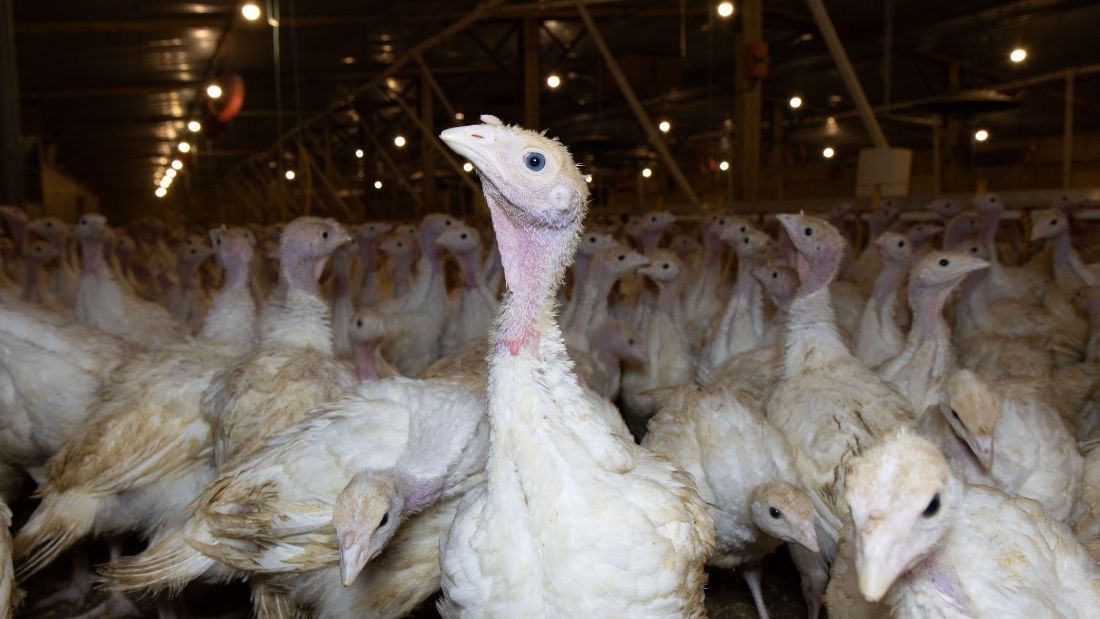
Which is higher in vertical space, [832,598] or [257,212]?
[257,212]

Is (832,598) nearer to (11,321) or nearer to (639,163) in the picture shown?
(11,321)

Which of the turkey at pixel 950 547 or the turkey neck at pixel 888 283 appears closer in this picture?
the turkey at pixel 950 547

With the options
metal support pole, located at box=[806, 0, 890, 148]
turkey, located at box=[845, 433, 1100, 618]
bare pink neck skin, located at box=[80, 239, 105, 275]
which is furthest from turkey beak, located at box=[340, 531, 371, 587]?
metal support pole, located at box=[806, 0, 890, 148]

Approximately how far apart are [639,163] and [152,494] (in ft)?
43.8

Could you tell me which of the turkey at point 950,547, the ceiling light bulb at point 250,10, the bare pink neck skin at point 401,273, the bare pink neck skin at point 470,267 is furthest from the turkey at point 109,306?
the turkey at point 950,547

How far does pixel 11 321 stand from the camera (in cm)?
427

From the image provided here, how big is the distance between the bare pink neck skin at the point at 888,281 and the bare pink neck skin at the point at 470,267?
280cm

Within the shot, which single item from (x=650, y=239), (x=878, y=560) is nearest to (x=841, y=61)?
(x=650, y=239)

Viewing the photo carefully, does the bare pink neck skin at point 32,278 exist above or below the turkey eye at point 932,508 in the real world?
above

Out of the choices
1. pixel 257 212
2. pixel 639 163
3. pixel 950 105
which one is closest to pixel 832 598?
pixel 950 105

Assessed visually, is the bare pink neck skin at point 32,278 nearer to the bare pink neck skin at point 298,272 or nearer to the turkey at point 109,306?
the turkey at point 109,306

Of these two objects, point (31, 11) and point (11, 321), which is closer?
point (11, 321)

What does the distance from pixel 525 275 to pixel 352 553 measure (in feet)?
2.85

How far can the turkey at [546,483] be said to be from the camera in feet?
7.19
